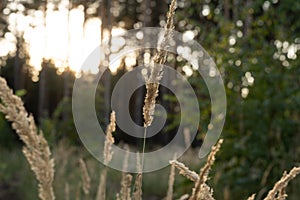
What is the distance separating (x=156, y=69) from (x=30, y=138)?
0.38m

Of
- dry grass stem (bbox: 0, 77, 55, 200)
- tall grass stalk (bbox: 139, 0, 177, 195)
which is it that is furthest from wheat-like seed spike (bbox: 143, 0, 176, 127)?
dry grass stem (bbox: 0, 77, 55, 200)

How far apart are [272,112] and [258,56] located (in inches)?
20.6

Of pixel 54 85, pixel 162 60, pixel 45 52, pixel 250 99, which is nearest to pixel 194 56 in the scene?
pixel 250 99

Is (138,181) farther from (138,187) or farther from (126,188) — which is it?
(126,188)

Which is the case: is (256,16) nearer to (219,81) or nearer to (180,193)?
(219,81)

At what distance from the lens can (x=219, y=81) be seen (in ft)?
15.9

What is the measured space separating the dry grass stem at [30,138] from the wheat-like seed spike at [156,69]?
1.03 ft

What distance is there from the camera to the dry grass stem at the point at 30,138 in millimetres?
1106

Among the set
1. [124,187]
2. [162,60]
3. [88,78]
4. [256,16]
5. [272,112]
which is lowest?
[124,187]

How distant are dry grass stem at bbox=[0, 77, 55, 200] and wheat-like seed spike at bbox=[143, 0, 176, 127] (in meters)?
0.31

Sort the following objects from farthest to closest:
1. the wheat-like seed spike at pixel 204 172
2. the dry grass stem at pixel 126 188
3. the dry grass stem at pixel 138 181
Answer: the dry grass stem at pixel 126 188 < the dry grass stem at pixel 138 181 < the wheat-like seed spike at pixel 204 172

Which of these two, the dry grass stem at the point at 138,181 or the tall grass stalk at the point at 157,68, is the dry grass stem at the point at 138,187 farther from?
the tall grass stalk at the point at 157,68

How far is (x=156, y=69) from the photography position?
930 mm

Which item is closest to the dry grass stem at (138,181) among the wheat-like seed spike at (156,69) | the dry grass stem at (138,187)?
the dry grass stem at (138,187)
